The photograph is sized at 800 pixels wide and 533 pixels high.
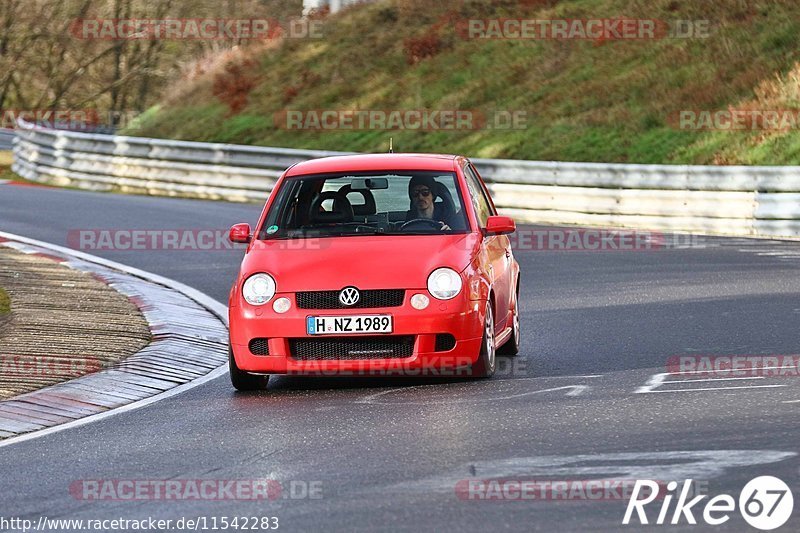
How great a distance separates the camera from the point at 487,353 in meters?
10.2

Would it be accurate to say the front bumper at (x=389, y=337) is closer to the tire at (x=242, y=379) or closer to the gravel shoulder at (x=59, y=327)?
the tire at (x=242, y=379)

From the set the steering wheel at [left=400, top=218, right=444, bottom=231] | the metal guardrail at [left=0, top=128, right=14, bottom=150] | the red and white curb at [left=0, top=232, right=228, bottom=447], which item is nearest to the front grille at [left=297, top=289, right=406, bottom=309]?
the steering wheel at [left=400, top=218, right=444, bottom=231]

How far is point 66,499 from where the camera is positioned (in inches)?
272

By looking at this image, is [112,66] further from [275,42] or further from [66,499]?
[66,499]

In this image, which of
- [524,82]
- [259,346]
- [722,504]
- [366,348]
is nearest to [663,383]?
[366,348]

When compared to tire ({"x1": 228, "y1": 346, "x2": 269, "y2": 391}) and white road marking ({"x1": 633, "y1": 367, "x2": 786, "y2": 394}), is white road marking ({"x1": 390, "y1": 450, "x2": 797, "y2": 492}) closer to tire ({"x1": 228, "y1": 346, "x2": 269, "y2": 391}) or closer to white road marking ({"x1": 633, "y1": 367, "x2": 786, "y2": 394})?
white road marking ({"x1": 633, "y1": 367, "x2": 786, "y2": 394})

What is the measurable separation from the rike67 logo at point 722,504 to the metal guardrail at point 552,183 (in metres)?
15.1

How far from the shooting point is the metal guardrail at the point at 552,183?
2159 centimetres

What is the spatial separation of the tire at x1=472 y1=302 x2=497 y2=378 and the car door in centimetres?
32

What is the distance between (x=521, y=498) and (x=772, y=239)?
1500 cm

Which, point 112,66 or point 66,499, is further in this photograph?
point 112,66

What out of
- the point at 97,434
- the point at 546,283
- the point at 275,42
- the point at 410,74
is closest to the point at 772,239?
the point at 546,283

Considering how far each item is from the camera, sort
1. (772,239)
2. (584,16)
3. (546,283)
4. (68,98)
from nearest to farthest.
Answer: (546,283) → (772,239) → (584,16) → (68,98)

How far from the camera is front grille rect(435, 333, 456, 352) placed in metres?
9.84
